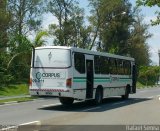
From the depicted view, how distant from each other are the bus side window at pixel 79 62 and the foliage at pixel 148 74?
189ft

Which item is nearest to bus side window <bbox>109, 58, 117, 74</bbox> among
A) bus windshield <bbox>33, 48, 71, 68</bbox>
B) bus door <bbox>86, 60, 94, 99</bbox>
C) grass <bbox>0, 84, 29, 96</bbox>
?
bus door <bbox>86, 60, 94, 99</bbox>

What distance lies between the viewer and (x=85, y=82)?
23.5 meters

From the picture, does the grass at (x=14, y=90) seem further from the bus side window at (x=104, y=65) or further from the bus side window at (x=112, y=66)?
the bus side window at (x=104, y=65)

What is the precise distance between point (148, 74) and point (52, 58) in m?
61.2

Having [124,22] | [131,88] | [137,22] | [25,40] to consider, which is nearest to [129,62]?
[131,88]

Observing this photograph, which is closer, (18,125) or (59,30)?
(18,125)

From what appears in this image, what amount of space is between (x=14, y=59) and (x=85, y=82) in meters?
19.1

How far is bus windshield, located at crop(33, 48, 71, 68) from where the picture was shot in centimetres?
2212

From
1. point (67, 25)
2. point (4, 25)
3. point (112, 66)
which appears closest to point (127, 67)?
point (112, 66)

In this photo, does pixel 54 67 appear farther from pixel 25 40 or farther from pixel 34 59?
pixel 25 40

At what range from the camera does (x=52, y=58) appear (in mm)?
22531

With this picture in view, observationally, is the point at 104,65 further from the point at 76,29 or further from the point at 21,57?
the point at 76,29

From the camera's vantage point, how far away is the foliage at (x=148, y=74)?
267 feet

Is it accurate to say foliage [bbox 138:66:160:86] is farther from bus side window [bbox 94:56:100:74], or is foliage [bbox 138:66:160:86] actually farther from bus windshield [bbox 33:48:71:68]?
bus windshield [bbox 33:48:71:68]
